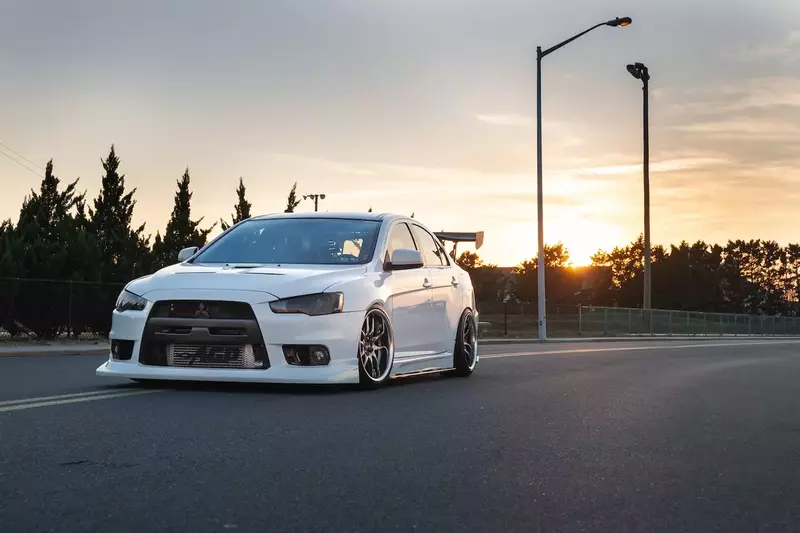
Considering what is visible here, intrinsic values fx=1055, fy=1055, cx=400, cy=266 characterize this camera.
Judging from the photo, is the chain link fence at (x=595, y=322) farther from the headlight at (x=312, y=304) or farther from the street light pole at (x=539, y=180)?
the headlight at (x=312, y=304)

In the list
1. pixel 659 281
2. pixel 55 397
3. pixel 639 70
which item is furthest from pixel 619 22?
pixel 659 281

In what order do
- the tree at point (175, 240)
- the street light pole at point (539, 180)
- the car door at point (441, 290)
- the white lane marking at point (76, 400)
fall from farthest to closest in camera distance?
the street light pole at point (539, 180)
the tree at point (175, 240)
the car door at point (441, 290)
the white lane marking at point (76, 400)

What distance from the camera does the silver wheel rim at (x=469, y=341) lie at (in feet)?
37.3

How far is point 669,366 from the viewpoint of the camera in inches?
600

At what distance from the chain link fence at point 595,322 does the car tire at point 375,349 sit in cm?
2773

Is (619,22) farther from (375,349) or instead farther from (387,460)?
(387,460)

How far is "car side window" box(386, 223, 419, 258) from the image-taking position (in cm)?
1011

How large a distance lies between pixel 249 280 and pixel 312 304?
54 cm

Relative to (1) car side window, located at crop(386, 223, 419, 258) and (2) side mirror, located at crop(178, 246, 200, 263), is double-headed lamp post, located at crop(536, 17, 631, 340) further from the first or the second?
(2) side mirror, located at crop(178, 246, 200, 263)

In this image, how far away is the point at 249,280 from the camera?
27.7ft

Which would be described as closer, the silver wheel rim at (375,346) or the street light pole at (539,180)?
the silver wheel rim at (375,346)

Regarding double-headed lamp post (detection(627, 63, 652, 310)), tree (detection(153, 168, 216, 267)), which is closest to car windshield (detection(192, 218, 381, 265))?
tree (detection(153, 168, 216, 267))

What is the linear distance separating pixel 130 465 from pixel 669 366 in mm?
11615

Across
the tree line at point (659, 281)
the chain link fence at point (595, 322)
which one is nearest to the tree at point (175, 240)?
the chain link fence at point (595, 322)
